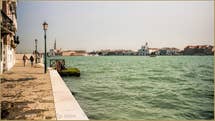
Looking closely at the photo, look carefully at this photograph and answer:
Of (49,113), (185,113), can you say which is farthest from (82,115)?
(185,113)

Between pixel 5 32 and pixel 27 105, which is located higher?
pixel 5 32

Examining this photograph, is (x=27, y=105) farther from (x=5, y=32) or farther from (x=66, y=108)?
(x=5, y=32)

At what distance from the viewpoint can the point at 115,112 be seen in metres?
12.7

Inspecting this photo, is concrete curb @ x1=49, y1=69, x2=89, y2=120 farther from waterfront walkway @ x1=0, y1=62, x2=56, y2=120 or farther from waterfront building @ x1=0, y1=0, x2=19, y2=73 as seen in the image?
waterfront building @ x1=0, y1=0, x2=19, y2=73

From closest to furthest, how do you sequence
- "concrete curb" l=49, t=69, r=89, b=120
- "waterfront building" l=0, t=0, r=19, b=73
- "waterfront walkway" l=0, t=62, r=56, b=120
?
"concrete curb" l=49, t=69, r=89, b=120 → "waterfront walkway" l=0, t=62, r=56, b=120 → "waterfront building" l=0, t=0, r=19, b=73

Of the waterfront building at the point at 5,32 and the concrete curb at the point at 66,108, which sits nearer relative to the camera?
the concrete curb at the point at 66,108

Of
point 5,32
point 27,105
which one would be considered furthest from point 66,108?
point 5,32

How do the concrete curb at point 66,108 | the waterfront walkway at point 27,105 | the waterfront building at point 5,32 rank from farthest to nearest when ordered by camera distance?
the waterfront building at point 5,32 < the waterfront walkway at point 27,105 < the concrete curb at point 66,108

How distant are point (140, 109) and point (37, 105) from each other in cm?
640

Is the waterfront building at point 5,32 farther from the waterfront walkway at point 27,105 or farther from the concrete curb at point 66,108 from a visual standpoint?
the concrete curb at point 66,108

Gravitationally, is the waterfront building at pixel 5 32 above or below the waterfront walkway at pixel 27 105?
above

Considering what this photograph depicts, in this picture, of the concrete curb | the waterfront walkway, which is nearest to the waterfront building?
the waterfront walkway

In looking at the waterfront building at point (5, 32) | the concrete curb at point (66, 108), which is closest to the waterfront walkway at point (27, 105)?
Result: the concrete curb at point (66, 108)

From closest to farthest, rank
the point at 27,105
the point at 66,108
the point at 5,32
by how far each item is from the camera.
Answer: the point at 66,108 → the point at 27,105 → the point at 5,32
